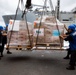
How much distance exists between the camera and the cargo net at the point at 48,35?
28.4 feet

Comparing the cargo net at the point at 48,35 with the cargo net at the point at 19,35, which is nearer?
the cargo net at the point at 48,35

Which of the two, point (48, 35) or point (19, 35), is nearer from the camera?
point (48, 35)

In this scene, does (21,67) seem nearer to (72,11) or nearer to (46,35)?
(46,35)

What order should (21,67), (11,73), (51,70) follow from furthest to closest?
(21,67) < (51,70) < (11,73)

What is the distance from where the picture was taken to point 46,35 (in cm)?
870

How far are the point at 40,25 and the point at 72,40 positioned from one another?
176cm

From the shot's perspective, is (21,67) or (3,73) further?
(21,67)

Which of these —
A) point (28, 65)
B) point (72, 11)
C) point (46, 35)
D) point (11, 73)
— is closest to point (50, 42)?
point (46, 35)

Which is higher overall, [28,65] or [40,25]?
[40,25]

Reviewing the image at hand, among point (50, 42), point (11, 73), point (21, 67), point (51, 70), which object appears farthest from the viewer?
point (50, 42)

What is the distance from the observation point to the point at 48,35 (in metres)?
8.69

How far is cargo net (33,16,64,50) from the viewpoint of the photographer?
8.66 meters

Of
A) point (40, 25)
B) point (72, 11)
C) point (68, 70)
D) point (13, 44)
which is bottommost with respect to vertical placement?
point (68, 70)

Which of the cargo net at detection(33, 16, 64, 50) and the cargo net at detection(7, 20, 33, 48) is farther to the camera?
the cargo net at detection(7, 20, 33, 48)
